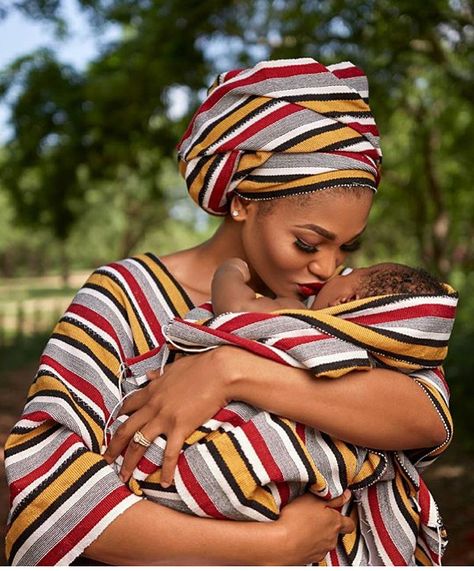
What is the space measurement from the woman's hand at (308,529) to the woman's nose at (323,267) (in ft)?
1.89

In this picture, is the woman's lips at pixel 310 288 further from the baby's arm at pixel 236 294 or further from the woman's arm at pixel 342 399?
the woman's arm at pixel 342 399

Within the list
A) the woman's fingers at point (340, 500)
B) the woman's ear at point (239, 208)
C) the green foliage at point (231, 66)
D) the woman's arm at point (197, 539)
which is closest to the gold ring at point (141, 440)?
the woman's arm at point (197, 539)

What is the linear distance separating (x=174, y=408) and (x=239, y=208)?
658 mm

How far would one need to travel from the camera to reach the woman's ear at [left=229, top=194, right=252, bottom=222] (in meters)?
2.12

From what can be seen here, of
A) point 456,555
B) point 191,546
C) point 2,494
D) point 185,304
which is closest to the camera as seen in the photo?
point 191,546

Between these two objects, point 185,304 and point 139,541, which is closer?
point 139,541

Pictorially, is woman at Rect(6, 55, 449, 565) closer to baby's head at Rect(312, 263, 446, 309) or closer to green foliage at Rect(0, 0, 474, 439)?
baby's head at Rect(312, 263, 446, 309)

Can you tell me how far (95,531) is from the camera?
5.57 ft

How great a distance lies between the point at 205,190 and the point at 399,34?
5830 mm

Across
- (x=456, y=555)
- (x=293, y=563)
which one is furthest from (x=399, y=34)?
(x=293, y=563)

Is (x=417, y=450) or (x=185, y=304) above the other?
(x=185, y=304)

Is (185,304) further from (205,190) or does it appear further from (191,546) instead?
(191,546)

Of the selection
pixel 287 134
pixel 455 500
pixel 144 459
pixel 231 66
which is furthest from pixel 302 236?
pixel 231 66

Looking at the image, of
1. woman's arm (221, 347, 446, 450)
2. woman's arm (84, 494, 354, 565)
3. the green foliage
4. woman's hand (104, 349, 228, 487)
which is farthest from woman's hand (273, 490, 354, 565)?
the green foliage
